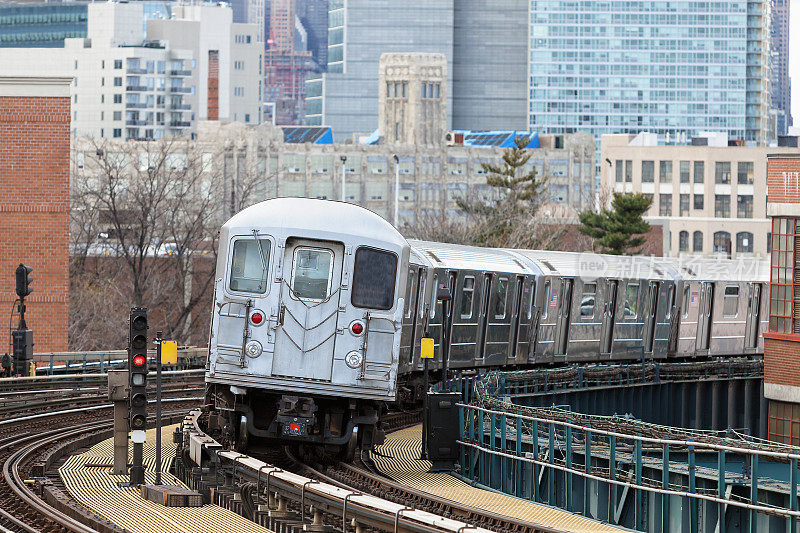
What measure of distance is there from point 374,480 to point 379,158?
470ft

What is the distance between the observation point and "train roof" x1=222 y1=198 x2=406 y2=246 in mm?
18922

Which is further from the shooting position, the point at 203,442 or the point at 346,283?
the point at 346,283

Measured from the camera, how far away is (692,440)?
1667cm

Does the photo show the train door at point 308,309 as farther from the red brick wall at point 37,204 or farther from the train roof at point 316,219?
the red brick wall at point 37,204

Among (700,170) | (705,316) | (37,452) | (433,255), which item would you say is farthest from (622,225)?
(37,452)

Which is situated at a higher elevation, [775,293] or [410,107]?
[410,107]

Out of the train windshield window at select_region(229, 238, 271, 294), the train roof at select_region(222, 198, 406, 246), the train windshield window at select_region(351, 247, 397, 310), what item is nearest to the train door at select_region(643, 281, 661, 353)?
the train roof at select_region(222, 198, 406, 246)

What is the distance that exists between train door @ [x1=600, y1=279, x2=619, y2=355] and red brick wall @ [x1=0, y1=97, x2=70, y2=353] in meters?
15.5

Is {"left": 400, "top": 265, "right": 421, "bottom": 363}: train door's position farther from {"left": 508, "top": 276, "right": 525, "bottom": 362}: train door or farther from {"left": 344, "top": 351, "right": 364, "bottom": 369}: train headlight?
{"left": 508, "top": 276, "right": 525, "bottom": 362}: train door

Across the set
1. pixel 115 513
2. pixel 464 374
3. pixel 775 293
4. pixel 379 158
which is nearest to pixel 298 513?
pixel 115 513

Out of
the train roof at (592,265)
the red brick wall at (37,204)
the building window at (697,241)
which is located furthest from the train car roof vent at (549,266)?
the building window at (697,241)

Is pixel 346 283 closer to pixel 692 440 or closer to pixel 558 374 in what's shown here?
pixel 692 440

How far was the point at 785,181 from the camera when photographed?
99.3 ft

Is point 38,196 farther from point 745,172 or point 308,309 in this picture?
point 745,172
